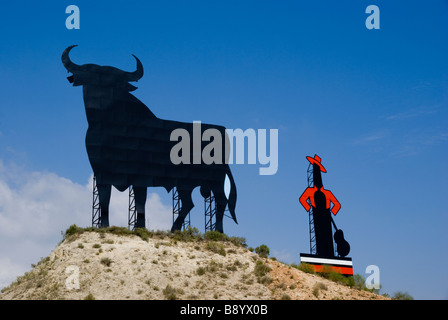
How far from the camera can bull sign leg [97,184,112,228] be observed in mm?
33156

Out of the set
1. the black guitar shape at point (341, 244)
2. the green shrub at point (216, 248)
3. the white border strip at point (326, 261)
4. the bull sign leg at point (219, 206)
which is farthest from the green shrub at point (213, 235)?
the black guitar shape at point (341, 244)

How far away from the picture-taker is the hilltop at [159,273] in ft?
97.3

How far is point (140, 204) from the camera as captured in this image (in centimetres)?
3412

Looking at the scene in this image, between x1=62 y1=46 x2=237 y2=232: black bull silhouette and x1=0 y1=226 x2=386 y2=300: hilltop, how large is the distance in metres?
1.34

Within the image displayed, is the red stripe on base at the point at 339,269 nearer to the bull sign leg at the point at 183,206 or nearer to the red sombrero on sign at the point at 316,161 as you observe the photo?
the red sombrero on sign at the point at 316,161

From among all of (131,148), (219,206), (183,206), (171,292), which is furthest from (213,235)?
(171,292)

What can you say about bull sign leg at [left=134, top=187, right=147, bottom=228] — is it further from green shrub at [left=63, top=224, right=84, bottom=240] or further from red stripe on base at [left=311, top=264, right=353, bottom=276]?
red stripe on base at [left=311, top=264, right=353, bottom=276]

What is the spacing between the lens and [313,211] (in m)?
38.3

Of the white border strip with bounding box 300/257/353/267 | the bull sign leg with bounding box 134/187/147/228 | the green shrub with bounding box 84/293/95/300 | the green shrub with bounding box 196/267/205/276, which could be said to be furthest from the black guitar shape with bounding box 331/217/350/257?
the green shrub with bounding box 84/293/95/300

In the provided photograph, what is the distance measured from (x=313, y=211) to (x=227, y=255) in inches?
267

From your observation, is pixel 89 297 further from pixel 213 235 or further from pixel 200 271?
pixel 213 235

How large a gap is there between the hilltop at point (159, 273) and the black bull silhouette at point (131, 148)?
134cm
